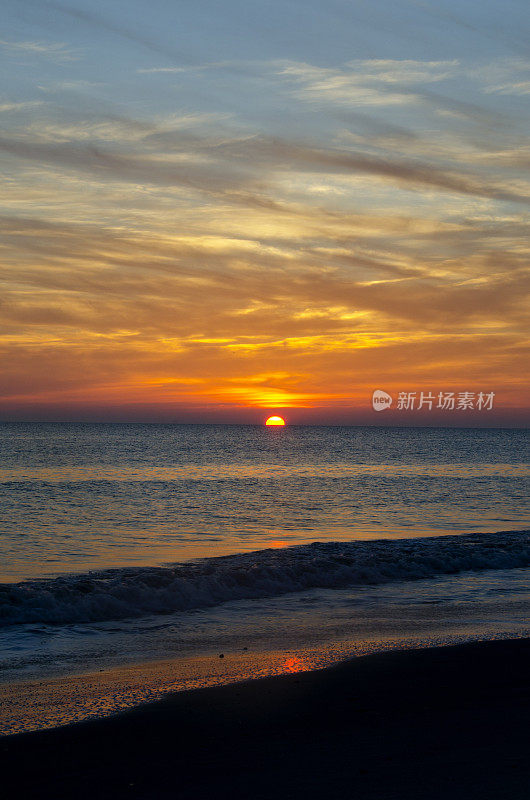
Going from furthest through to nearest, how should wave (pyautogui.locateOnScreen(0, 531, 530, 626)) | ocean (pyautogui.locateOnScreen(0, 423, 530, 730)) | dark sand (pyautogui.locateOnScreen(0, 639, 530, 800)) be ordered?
1. wave (pyautogui.locateOnScreen(0, 531, 530, 626))
2. ocean (pyautogui.locateOnScreen(0, 423, 530, 730))
3. dark sand (pyautogui.locateOnScreen(0, 639, 530, 800))

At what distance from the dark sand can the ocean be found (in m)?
0.77

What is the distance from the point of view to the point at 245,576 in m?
16.8

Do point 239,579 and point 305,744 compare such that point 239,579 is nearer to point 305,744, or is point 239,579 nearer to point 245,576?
point 245,576

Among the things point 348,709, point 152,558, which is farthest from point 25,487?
point 348,709

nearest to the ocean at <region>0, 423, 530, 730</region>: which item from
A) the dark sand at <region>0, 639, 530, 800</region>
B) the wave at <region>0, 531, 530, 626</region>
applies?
the wave at <region>0, 531, 530, 626</region>

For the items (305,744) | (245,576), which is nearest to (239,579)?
(245,576)

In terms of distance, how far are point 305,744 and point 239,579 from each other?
9.92m

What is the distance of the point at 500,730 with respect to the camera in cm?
700

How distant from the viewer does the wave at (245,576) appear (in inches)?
542

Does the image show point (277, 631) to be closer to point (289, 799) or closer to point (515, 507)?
point (289, 799)

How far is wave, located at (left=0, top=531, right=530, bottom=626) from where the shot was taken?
13.8 meters

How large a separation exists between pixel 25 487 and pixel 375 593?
1144 inches

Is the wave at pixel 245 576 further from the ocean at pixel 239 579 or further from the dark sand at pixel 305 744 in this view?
the dark sand at pixel 305 744

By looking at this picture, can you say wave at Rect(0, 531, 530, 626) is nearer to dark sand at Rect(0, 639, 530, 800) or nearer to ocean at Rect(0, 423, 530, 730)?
ocean at Rect(0, 423, 530, 730)
